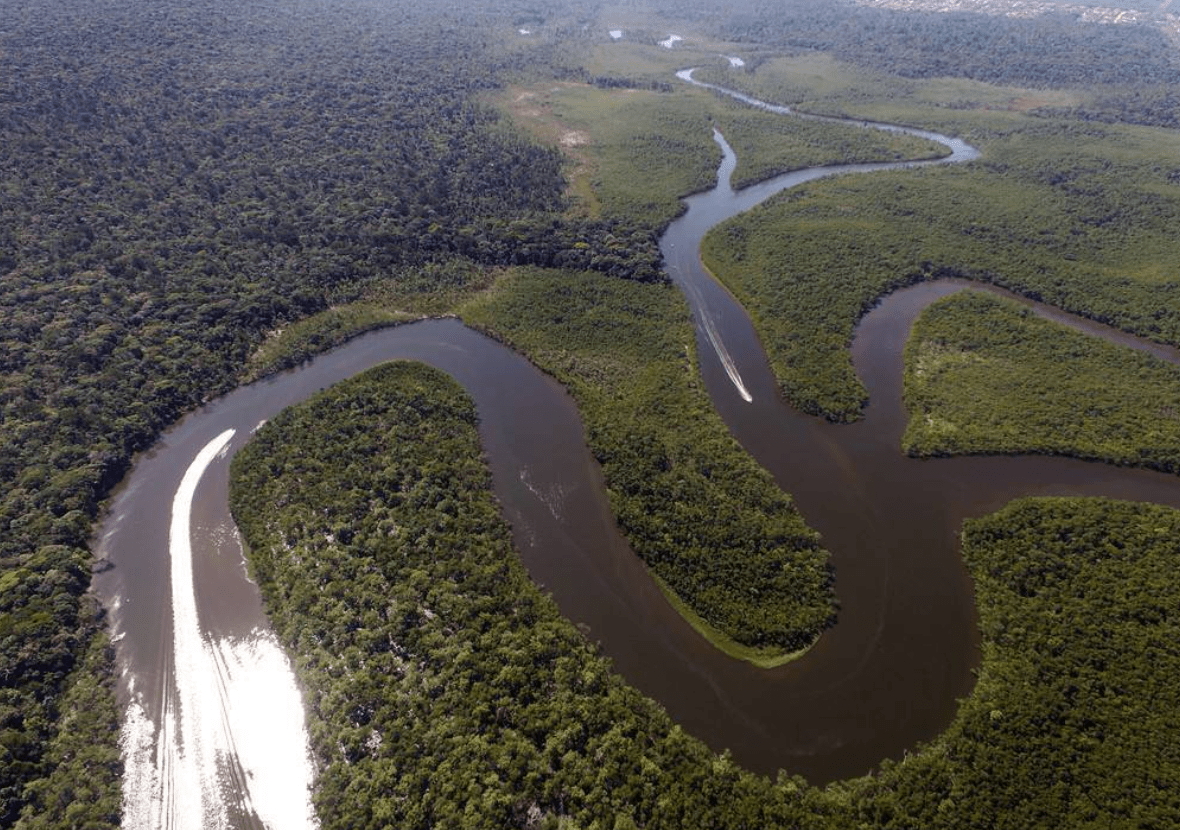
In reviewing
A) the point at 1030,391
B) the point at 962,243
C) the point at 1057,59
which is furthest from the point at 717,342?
the point at 1057,59

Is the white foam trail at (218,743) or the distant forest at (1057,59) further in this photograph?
the distant forest at (1057,59)

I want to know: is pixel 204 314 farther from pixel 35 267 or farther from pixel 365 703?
pixel 365 703

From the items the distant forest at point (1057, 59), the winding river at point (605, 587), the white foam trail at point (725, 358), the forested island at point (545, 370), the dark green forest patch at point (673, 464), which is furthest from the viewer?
the distant forest at point (1057, 59)

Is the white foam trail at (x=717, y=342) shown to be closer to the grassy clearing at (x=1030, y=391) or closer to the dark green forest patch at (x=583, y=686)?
the grassy clearing at (x=1030, y=391)

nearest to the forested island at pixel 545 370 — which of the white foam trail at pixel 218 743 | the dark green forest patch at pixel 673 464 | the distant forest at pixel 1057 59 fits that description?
the dark green forest patch at pixel 673 464

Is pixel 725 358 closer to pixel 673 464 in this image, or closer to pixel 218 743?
pixel 673 464

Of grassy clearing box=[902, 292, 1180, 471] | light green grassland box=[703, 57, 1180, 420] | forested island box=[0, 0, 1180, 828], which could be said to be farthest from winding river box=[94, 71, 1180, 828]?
light green grassland box=[703, 57, 1180, 420]
